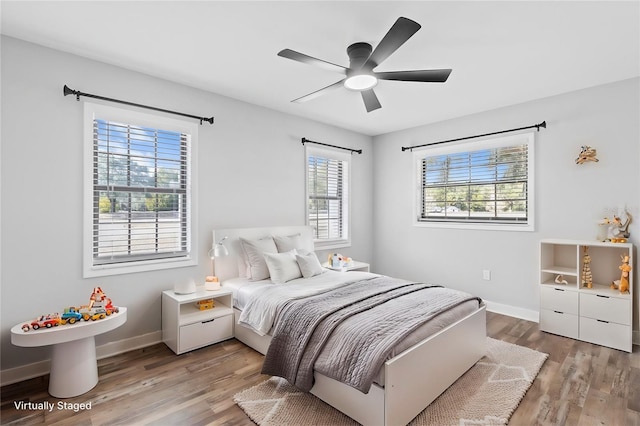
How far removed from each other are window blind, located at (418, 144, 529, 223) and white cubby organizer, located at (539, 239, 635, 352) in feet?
2.05

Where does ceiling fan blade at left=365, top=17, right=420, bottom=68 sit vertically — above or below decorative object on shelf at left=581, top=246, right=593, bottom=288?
above

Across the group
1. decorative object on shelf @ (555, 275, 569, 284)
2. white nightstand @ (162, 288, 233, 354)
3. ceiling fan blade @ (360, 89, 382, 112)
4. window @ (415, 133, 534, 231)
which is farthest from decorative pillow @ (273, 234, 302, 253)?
decorative object on shelf @ (555, 275, 569, 284)

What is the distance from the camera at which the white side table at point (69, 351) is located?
2.24 metres

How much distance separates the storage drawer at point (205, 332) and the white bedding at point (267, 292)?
0.70 feet

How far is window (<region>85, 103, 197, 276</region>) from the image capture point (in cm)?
294

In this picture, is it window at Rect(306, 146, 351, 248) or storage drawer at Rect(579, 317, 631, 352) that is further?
window at Rect(306, 146, 351, 248)

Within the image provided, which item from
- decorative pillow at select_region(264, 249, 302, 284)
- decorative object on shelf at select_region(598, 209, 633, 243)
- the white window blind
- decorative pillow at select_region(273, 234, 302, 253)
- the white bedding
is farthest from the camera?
the white window blind

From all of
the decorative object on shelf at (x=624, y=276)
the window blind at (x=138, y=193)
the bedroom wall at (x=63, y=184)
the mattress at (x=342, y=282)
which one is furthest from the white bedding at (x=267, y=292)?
the decorative object on shelf at (x=624, y=276)

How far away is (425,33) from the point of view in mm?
2471

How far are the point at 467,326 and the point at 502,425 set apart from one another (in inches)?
29.1

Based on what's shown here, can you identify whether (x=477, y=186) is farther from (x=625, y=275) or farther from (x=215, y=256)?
(x=215, y=256)

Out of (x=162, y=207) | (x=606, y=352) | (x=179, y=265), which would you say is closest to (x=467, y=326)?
(x=606, y=352)

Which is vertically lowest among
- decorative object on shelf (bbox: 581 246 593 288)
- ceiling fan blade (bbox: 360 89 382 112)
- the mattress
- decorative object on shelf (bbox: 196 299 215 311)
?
decorative object on shelf (bbox: 196 299 215 311)

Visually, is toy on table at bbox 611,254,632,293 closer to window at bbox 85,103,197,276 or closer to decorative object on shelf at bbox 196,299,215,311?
decorative object on shelf at bbox 196,299,215,311
